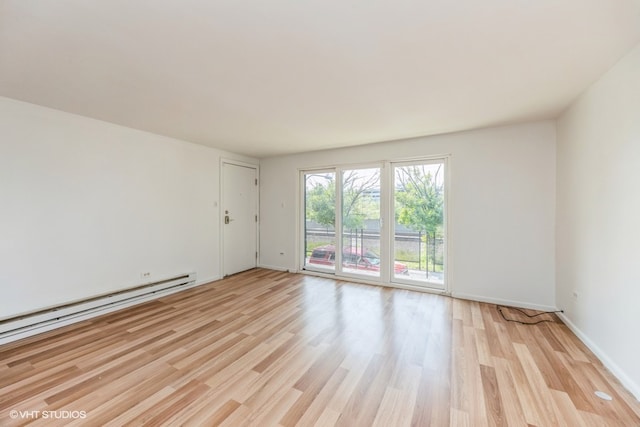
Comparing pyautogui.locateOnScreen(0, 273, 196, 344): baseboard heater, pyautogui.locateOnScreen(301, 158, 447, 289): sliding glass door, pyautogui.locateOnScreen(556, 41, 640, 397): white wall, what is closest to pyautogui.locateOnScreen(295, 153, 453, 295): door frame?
pyautogui.locateOnScreen(301, 158, 447, 289): sliding glass door

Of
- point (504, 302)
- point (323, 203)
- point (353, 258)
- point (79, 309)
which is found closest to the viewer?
point (79, 309)

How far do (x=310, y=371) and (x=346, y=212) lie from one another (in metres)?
2.93

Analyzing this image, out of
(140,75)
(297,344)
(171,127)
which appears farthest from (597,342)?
(171,127)

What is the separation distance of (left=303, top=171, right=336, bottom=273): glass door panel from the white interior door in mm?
1108

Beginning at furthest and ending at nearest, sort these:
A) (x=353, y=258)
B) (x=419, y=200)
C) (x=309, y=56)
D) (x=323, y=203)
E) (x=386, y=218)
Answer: (x=323, y=203) < (x=353, y=258) < (x=386, y=218) < (x=419, y=200) < (x=309, y=56)

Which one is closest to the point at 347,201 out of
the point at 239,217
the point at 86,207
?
the point at 239,217

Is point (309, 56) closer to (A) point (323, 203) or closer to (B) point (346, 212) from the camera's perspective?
(B) point (346, 212)

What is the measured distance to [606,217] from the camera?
2.10 metres

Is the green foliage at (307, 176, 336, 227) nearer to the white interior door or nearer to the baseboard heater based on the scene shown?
the white interior door

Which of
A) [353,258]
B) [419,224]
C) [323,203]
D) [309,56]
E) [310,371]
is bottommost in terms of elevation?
[310,371]

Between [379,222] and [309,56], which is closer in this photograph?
[309,56]

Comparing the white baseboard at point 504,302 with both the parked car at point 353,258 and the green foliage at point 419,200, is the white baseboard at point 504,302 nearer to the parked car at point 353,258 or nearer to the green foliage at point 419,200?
the parked car at point 353,258

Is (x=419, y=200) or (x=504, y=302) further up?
(x=419, y=200)

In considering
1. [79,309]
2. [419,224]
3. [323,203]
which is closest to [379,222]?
[419,224]
